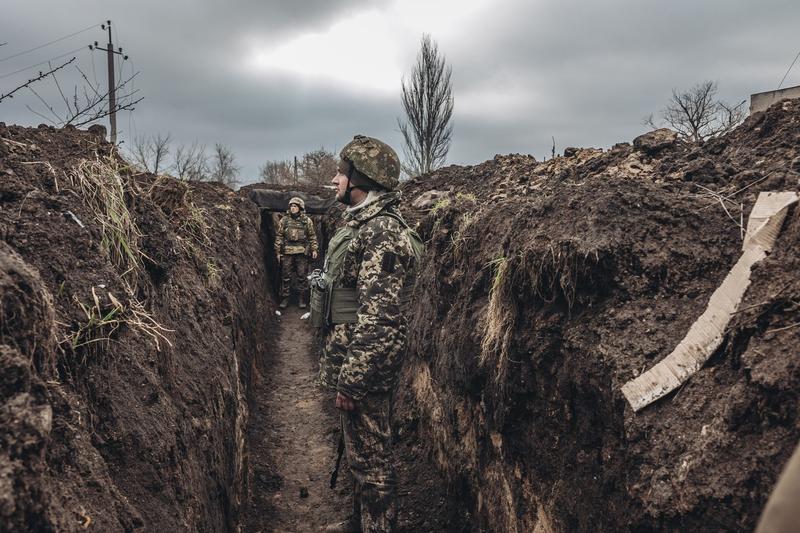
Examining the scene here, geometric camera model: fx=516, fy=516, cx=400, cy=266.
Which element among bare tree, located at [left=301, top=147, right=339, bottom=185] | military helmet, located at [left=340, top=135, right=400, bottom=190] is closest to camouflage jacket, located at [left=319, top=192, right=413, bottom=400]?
military helmet, located at [left=340, top=135, right=400, bottom=190]

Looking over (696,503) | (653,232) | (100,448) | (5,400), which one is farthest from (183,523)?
(653,232)

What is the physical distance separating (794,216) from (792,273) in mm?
302

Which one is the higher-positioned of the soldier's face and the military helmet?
the military helmet

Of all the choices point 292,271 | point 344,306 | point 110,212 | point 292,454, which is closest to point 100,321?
point 110,212

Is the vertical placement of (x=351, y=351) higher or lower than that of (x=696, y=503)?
higher

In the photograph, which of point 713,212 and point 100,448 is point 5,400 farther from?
point 713,212

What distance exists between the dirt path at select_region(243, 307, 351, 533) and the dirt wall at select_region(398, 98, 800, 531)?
3.95 feet

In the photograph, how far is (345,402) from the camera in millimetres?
3443

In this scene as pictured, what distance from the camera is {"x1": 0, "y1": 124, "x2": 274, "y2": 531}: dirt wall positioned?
1283 mm

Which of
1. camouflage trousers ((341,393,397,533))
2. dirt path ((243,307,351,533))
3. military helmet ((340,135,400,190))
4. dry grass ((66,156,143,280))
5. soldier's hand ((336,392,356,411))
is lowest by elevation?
dirt path ((243,307,351,533))

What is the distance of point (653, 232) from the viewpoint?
257 centimetres

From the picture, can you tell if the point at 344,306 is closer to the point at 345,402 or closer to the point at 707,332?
the point at 345,402

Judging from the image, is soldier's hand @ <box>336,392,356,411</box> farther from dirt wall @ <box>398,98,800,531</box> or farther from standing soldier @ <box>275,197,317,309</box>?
standing soldier @ <box>275,197,317,309</box>

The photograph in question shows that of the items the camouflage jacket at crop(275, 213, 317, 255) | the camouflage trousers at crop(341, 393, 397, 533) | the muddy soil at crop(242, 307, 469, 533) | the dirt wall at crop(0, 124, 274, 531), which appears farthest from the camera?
the camouflage jacket at crop(275, 213, 317, 255)
